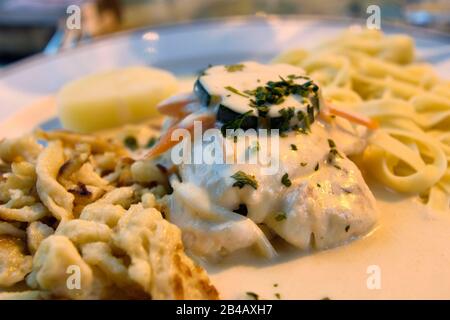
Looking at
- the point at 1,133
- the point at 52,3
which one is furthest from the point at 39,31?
the point at 1,133

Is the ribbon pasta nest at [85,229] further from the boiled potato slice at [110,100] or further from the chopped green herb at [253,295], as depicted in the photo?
the boiled potato slice at [110,100]

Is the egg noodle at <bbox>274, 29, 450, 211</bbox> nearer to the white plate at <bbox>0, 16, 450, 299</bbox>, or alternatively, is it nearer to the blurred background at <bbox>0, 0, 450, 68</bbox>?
the white plate at <bbox>0, 16, 450, 299</bbox>

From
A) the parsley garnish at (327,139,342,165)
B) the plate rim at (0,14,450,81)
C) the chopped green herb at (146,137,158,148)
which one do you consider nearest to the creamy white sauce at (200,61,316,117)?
the parsley garnish at (327,139,342,165)

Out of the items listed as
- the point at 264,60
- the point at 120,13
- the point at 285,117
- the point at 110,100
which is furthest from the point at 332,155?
the point at 120,13

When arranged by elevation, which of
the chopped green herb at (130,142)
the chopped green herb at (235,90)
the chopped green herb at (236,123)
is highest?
the chopped green herb at (235,90)

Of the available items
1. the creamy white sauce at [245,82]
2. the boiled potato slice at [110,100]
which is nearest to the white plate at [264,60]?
the boiled potato slice at [110,100]

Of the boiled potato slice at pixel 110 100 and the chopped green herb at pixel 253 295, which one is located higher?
the boiled potato slice at pixel 110 100
